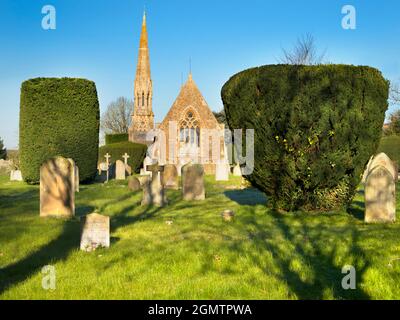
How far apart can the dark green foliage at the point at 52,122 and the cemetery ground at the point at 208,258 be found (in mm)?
9671

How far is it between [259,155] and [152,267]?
5057mm

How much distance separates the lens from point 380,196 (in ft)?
27.6

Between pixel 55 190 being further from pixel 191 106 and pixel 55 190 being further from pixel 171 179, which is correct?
pixel 191 106

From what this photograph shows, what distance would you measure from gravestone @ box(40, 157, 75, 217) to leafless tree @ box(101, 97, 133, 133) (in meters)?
54.5

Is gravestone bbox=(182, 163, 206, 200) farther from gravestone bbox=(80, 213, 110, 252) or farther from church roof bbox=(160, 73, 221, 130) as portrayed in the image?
church roof bbox=(160, 73, 221, 130)

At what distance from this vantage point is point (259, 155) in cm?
979

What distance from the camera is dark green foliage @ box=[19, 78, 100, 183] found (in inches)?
745

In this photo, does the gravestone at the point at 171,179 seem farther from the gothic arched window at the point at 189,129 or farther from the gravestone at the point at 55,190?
the gothic arched window at the point at 189,129

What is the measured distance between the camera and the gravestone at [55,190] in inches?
387

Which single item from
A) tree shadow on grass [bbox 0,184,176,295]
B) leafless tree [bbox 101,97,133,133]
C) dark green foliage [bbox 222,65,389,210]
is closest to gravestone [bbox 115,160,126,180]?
tree shadow on grass [bbox 0,184,176,295]

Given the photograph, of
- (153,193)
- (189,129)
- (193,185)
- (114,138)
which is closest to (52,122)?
(193,185)

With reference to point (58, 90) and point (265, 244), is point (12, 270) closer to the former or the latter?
point (265, 244)

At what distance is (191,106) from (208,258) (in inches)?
1151
